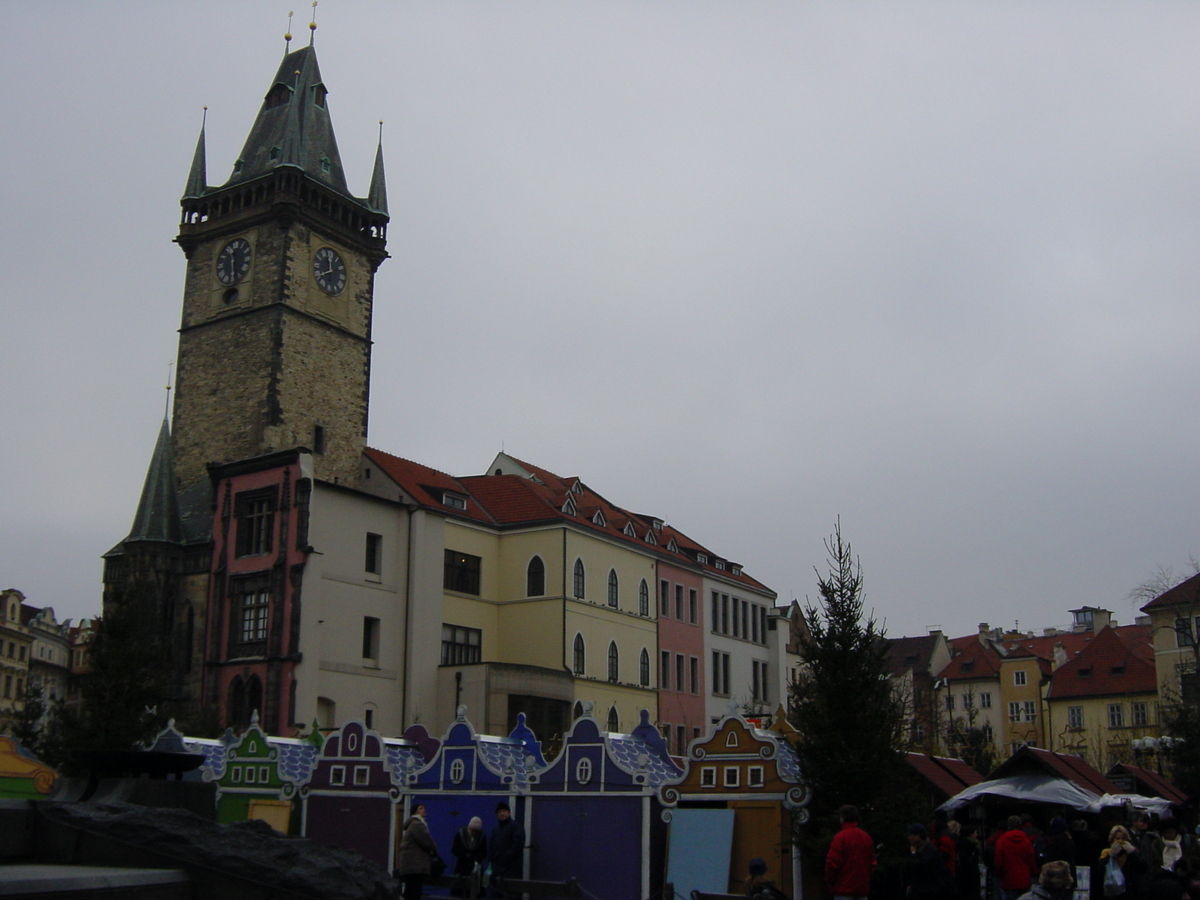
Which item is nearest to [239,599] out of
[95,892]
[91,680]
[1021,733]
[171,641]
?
[171,641]

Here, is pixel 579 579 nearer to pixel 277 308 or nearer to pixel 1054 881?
pixel 277 308

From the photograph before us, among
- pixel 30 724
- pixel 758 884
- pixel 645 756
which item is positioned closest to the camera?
pixel 758 884

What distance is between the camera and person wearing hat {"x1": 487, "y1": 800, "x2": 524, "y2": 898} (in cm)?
1936

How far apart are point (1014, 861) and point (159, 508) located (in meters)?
39.6

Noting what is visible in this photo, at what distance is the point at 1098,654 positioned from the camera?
81125 mm

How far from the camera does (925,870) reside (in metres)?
15.1

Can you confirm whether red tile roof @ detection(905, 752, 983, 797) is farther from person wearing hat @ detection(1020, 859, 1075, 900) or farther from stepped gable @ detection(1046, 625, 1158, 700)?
stepped gable @ detection(1046, 625, 1158, 700)

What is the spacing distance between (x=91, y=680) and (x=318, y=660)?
962 cm

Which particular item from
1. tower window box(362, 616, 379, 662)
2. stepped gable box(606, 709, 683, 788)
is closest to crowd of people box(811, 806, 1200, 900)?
stepped gable box(606, 709, 683, 788)

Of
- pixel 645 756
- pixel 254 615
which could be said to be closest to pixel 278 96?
pixel 254 615

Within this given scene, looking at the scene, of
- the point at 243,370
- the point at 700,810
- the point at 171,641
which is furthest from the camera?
the point at 243,370

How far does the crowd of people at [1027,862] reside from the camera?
42.4ft

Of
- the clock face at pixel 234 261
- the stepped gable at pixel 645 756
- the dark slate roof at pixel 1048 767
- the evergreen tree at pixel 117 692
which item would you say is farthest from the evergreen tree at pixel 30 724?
the dark slate roof at pixel 1048 767

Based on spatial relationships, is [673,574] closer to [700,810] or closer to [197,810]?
[700,810]
